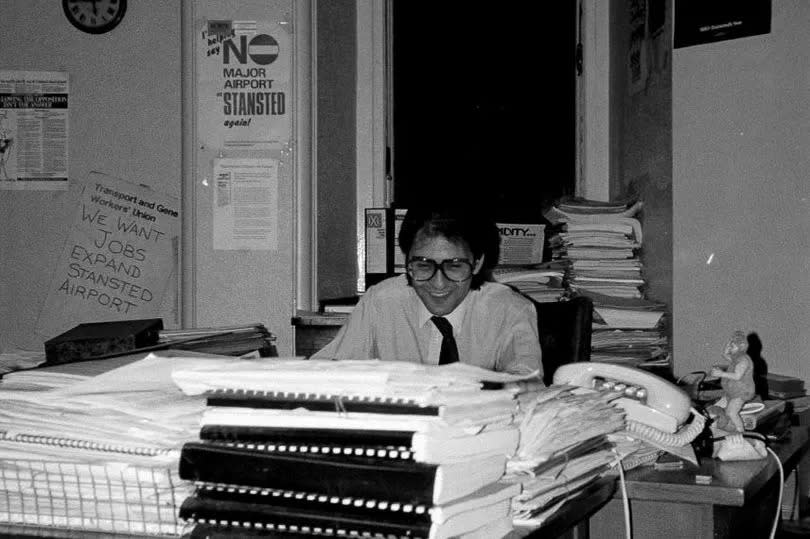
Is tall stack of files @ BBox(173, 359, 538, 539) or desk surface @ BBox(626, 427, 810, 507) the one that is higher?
tall stack of files @ BBox(173, 359, 538, 539)

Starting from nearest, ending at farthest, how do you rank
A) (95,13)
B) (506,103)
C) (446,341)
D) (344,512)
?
(344,512), (446,341), (95,13), (506,103)

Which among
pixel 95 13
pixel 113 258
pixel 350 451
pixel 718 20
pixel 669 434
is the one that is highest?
pixel 95 13

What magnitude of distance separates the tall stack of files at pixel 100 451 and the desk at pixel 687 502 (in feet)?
2.27

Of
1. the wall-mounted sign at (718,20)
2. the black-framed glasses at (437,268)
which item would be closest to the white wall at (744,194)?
the wall-mounted sign at (718,20)

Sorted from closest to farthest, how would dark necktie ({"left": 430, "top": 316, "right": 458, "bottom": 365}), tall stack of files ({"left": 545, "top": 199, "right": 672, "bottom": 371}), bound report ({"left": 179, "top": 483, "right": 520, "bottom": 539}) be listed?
1. bound report ({"left": 179, "top": 483, "right": 520, "bottom": 539})
2. dark necktie ({"left": 430, "top": 316, "right": 458, "bottom": 365})
3. tall stack of files ({"left": 545, "top": 199, "right": 672, "bottom": 371})

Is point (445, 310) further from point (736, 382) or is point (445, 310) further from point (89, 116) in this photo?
point (89, 116)

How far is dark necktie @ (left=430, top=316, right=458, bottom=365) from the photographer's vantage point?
233cm

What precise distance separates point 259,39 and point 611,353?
153 cm

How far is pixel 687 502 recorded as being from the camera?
54.1 inches

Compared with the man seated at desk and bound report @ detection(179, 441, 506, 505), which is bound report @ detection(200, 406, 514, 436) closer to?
bound report @ detection(179, 441, 506, 505)

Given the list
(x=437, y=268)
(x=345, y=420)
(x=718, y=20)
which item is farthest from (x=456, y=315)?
(x=345, y=420)

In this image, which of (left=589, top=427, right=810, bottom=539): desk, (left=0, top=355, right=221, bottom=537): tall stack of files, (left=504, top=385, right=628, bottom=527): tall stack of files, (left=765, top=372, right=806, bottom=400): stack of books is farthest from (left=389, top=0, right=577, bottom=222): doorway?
(left=0, top=355, right=221, bottom=537): tall stack of files

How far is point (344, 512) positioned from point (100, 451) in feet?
1.04

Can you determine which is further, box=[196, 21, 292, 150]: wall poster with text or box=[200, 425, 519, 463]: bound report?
box=[196, 21, 292, 150]: wall poster with text
